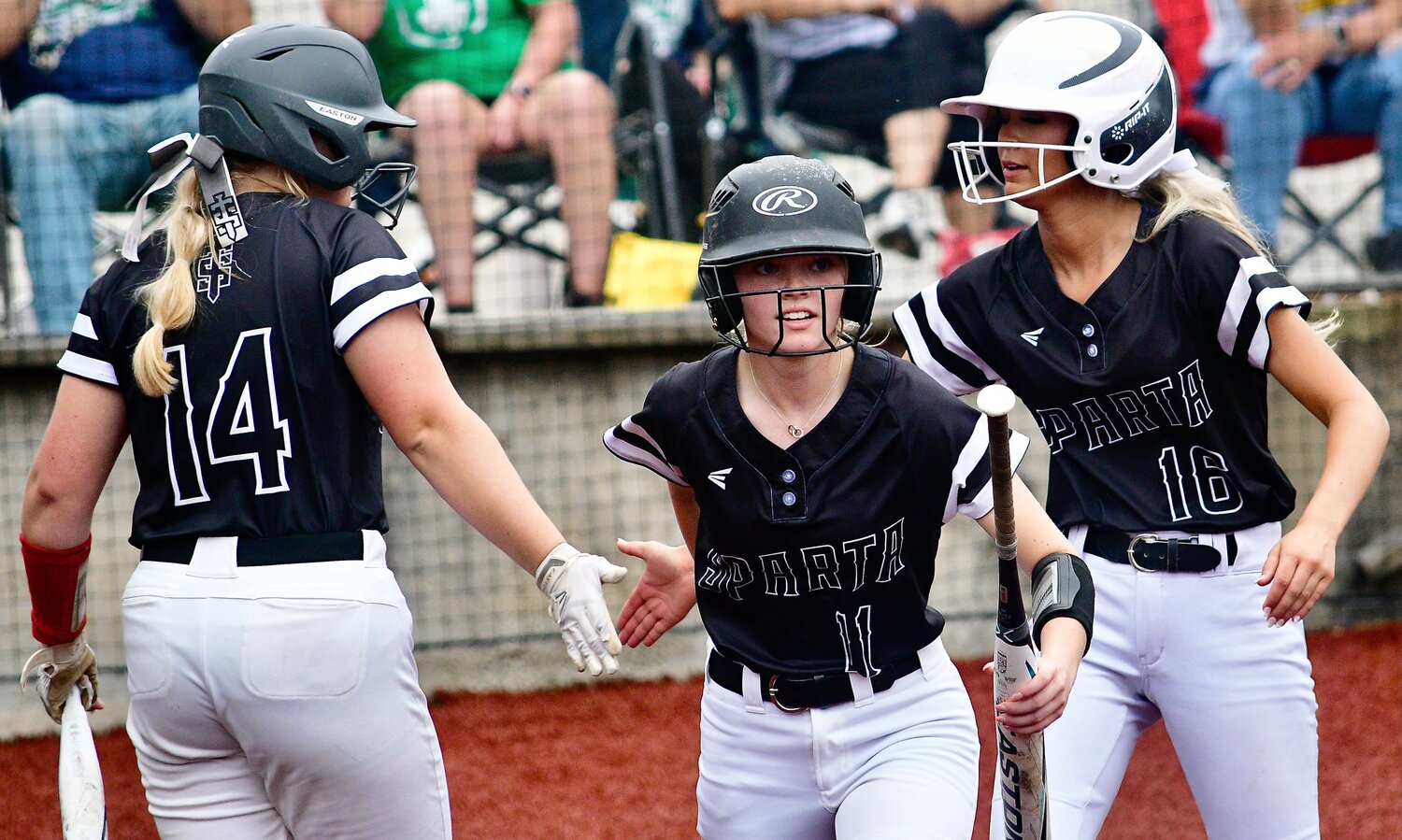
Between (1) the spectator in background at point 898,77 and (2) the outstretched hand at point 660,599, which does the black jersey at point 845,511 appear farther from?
(1) the spectator in background at point 898,77

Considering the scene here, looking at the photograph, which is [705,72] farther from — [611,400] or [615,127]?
[611,400]

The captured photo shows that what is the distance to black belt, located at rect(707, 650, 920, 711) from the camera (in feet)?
8.29

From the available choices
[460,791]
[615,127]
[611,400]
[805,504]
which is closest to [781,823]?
[805,504]

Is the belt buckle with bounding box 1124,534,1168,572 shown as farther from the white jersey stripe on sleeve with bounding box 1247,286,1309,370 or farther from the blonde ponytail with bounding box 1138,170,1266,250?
the blonde ponytail with bounding box 1138,170,1266,250

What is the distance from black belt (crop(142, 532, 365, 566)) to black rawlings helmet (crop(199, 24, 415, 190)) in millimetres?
663

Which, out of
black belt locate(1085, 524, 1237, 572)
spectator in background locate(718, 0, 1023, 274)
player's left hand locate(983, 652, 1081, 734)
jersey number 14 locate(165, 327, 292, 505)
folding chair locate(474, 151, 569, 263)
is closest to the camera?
player's left hand locate(983, 652, 1081, 734)

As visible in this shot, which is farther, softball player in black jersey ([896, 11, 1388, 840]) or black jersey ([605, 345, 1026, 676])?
softball player in black jersey ([896, 11, 1388, 840])

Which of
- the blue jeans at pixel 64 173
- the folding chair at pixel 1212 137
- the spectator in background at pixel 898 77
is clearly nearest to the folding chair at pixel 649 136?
the spectator in background at pixel 898 77

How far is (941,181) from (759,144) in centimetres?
95

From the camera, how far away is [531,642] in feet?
20.3

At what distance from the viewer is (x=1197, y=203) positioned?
305 cm

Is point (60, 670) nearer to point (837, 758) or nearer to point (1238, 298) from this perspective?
point (837, 758)

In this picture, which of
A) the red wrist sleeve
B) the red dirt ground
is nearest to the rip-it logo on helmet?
the red wrist sleeve

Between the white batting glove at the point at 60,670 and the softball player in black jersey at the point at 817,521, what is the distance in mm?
1282
